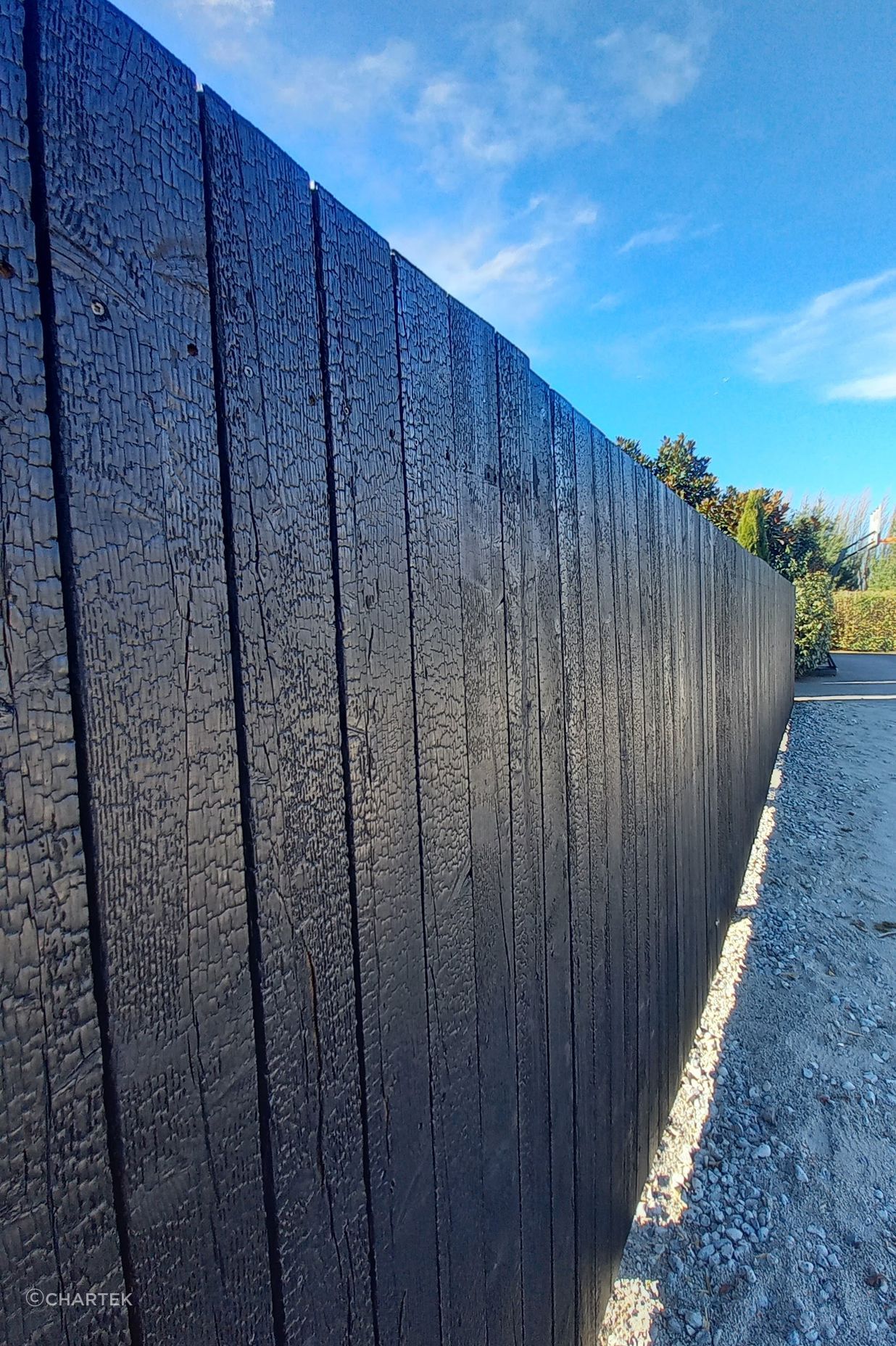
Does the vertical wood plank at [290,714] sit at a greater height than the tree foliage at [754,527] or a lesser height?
lesser

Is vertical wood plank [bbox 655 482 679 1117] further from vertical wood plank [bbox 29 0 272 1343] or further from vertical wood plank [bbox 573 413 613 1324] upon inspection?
vertical wood plank [bbox 29 0 272 1343]

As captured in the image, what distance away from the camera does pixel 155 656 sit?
555 millimetres

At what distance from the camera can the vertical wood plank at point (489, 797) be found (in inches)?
43.4

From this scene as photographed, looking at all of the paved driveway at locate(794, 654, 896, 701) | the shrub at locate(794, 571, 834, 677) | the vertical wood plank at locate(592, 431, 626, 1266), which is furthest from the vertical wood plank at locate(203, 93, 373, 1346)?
the shrub at locate(794, 571, 834, 677)

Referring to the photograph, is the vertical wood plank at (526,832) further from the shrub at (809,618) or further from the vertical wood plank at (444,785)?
the shrub at (809,618)

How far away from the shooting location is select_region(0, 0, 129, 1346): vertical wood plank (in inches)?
17.4

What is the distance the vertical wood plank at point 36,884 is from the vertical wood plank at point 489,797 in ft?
2.27

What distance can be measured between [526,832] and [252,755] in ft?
2.55

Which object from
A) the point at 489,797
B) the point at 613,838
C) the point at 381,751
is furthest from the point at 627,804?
the point at 381,751

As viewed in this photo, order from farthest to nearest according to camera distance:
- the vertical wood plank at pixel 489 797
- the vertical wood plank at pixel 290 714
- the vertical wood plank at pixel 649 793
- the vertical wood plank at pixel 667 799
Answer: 1. the vertical wood plank at pixel 667 799
2. the vertical wood plank at pixel 649 793
3. the vertical wood plank at pixel 489 797
4. the vertical wood plank at pixel 290 714

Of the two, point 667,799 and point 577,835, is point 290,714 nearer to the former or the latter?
point 577,835

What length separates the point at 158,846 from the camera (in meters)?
0.55

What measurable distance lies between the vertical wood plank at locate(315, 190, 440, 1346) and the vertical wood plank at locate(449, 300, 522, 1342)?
0.62 ft

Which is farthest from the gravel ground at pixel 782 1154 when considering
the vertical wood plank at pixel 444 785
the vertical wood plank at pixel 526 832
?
the vertical wood plank at pixel 444 785
